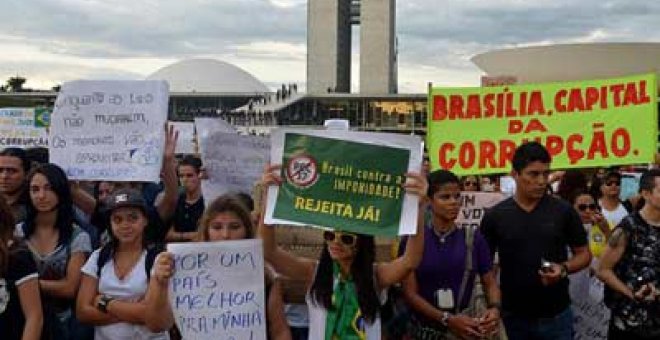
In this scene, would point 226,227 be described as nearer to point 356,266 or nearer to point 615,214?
point 356,266

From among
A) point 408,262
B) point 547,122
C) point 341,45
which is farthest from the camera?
point 341,45

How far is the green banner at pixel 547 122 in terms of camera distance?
252 inches

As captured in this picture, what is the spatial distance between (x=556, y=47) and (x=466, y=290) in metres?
72.6

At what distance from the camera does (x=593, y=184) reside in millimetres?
7844

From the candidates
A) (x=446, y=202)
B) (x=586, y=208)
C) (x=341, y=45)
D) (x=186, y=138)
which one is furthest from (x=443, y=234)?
(x=341, y=45)

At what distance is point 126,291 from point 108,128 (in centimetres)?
200

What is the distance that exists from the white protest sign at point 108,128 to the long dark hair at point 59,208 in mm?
977

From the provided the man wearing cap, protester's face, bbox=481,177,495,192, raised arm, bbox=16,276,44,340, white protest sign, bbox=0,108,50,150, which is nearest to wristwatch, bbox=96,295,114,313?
raised arm, bbox=16,276,44,340

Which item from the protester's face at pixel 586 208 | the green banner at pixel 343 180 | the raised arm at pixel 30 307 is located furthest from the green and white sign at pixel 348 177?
the protester's face at pixel 586 208

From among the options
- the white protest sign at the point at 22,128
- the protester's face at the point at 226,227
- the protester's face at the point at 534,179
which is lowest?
the protester's face at the point at 226,227

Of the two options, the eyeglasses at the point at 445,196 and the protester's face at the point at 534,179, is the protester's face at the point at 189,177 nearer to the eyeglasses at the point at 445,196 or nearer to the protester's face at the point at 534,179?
the eyeglasses at the point at 445,196

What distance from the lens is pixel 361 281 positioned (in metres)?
4.33

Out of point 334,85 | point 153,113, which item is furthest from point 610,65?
point 153,113

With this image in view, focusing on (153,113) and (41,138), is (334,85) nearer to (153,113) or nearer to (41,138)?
(41,138)
